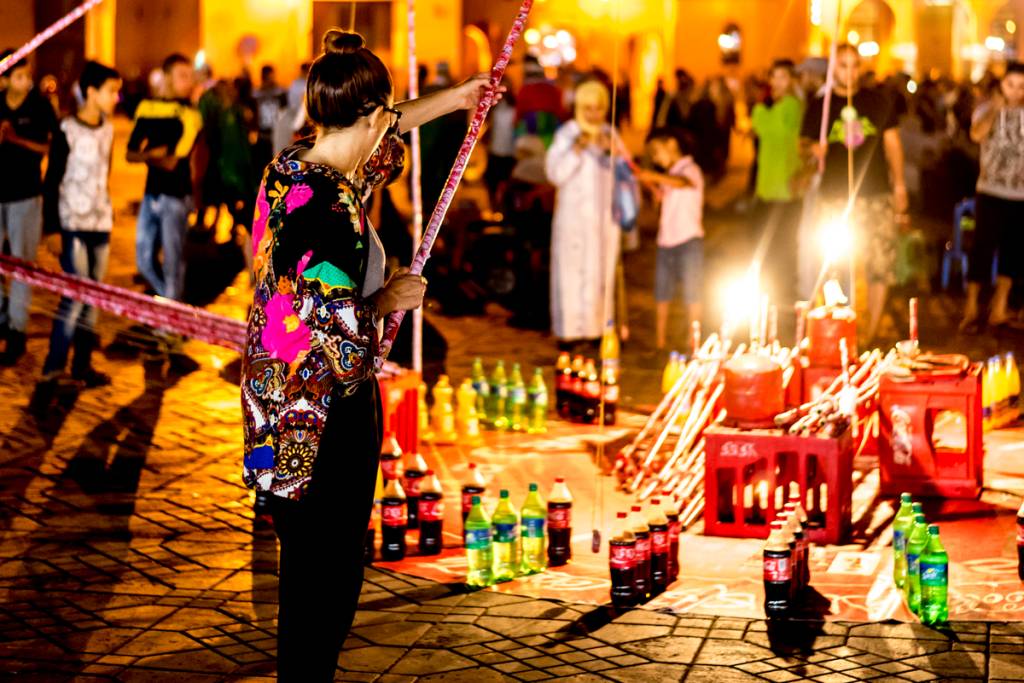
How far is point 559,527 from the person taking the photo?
780 cm

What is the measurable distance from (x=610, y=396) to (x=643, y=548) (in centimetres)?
369

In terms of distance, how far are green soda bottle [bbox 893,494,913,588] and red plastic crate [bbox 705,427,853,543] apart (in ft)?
2.26

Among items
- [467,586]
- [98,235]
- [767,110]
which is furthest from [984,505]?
[767,110]

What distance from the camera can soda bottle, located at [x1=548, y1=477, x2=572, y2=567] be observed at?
776 cm

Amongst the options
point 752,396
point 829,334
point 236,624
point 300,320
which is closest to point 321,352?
point 300,320

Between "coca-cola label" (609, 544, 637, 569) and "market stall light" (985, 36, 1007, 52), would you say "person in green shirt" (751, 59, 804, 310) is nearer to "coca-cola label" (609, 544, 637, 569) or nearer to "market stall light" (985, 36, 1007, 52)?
"coca-cola label" (609, 544, 637, 569)

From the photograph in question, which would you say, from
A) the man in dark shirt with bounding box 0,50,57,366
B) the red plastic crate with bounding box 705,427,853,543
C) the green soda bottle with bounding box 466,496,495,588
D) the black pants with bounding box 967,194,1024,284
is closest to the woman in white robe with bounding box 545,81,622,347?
the black pants with bounding box 967,194,1024,284

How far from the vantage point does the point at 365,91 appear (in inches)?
194

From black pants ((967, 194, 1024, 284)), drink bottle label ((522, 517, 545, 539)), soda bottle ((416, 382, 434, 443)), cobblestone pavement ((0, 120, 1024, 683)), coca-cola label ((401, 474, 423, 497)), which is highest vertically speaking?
black pants ((967, 194, 1024, 284))

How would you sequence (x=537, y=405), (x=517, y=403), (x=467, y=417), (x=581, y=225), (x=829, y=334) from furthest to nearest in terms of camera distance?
(x=581, y=225) → (x=517, y=403) → (x=537, y=405) → (x=467, y=417) → (x=829, y=334)

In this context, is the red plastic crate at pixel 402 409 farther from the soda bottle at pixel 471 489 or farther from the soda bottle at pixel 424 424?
the soda bottle at pixel 471 489

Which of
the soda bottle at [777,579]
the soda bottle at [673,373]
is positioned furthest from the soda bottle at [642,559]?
the soda bottle at [673,373]

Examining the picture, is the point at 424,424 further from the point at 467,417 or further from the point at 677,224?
the point at 677,224

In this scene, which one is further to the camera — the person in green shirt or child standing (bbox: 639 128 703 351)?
the person in green shirt
